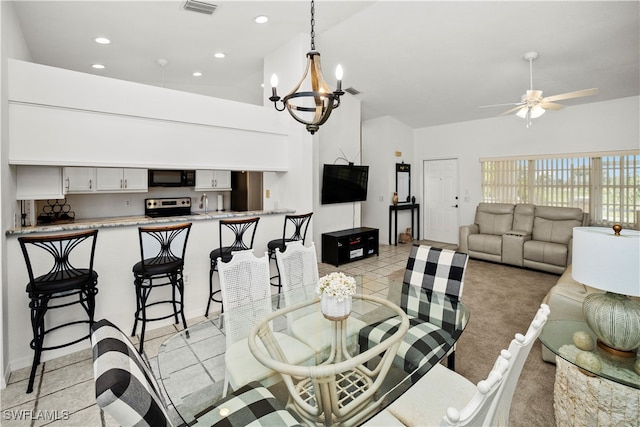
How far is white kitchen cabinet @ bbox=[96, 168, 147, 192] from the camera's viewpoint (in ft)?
15.3

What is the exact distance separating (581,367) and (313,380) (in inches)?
51.6

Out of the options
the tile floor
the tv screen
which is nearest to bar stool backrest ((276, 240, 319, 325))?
the tile floor

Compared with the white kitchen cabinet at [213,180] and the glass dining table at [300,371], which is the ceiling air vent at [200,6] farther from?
the glass dining table at [300,371]

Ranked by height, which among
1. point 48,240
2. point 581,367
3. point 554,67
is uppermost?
point 554,67

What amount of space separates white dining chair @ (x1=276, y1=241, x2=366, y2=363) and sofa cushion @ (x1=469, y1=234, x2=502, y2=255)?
13.7 feet

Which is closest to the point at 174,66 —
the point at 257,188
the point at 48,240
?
the point at 257,188

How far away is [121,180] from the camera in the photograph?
189 inches

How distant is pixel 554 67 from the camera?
4234 mm

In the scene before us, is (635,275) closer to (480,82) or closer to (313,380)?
(313,380)

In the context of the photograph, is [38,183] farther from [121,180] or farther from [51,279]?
[121,180]

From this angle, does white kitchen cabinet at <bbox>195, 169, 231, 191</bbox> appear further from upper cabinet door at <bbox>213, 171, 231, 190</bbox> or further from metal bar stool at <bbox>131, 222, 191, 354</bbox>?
metal bar stool at <bbox>131, 222, 191, 354</bbox>

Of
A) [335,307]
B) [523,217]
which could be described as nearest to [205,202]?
[335,307]

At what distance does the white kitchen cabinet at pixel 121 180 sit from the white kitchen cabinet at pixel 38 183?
177 cm

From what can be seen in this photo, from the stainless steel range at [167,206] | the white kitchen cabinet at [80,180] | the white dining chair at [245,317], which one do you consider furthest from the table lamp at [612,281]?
the white kitchen cabinet at [80,180]
